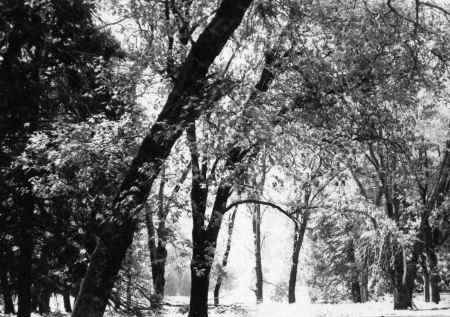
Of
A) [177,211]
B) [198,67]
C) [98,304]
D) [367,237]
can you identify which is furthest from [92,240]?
[367,237]

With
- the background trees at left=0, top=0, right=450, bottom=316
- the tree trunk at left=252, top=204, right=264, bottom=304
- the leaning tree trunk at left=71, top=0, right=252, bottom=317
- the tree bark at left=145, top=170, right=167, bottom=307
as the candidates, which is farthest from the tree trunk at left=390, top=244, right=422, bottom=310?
the leaning tree trunk at left=71, top=0, right=252, bottom=317

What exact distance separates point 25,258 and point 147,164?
8116 millimetres

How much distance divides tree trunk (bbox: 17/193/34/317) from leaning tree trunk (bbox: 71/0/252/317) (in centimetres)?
735

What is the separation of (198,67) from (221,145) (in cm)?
89

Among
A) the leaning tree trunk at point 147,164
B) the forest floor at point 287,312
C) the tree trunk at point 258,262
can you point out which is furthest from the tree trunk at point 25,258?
the tree trunk at point 258,262

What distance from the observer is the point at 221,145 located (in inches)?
197

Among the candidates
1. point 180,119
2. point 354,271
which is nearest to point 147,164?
point 180,119

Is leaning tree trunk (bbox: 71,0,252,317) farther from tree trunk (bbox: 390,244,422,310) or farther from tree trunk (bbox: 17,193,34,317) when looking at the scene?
tree trunk (bbox: 390,244,422,310)

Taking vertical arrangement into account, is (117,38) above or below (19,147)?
above

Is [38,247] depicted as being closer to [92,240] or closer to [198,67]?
[92,240]

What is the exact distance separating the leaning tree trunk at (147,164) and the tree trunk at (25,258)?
289 inches

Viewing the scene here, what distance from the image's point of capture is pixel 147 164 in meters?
4.83

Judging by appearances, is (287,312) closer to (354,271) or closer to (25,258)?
(354,271)

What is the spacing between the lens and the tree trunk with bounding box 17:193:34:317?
11.3 m
